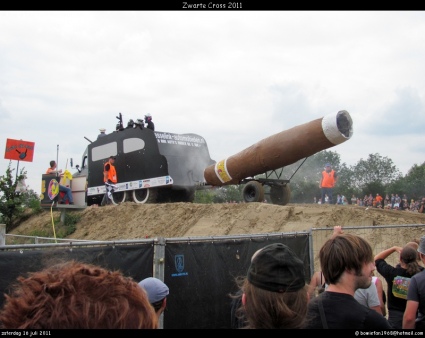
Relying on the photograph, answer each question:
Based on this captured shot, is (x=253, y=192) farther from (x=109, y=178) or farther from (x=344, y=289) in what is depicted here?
(x=344, y=289)

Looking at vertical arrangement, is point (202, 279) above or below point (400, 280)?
below

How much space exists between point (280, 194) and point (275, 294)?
44.8 feet

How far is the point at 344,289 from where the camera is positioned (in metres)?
2.75

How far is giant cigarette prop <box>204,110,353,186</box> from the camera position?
39.1 feet

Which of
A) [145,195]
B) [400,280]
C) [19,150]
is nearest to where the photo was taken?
[400,280]

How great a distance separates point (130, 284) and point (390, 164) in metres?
72.2

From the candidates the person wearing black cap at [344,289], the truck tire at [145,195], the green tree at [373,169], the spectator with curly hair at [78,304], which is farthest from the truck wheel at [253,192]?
the green tree at [373,169]

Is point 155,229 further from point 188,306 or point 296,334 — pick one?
point 296,334

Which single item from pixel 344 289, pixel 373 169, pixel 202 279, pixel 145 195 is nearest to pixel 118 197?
pixel 145 195

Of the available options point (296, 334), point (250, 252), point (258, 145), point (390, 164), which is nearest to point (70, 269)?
point (296, 334)

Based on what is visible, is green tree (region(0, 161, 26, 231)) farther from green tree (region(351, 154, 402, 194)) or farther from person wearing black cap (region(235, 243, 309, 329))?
green tree (region(351, 154, 402, 194))

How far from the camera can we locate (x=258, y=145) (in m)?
13.9

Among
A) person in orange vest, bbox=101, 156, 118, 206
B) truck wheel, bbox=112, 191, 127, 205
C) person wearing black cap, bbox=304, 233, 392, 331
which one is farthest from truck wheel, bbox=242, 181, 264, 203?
person wearing black cap, bbox=304, 233, 392, 331

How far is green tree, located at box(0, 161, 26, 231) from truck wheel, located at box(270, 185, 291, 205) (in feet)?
30.5
